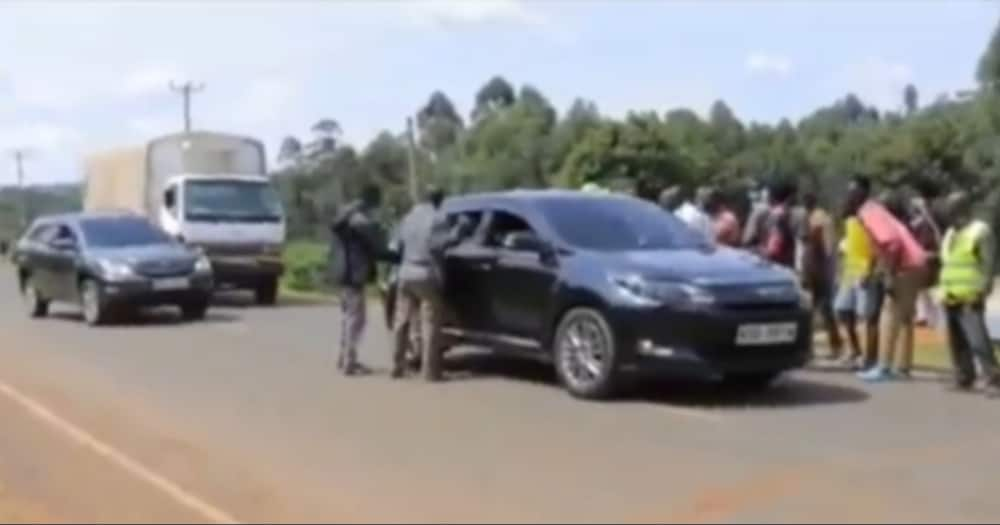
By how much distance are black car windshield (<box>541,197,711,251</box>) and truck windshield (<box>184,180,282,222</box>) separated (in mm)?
14855

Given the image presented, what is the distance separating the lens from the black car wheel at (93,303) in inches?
981

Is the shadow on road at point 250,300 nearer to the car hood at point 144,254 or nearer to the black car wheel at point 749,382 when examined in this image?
the car hood at point 144,254

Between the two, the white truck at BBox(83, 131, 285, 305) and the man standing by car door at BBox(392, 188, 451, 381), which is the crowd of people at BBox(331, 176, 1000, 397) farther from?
the white truck at BBox(83, 131, 285, 305)

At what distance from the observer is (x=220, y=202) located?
30.7 metres

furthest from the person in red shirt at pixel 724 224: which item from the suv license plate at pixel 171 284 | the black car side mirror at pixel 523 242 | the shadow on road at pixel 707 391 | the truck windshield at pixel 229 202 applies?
the truck windshield at pixel 229 202

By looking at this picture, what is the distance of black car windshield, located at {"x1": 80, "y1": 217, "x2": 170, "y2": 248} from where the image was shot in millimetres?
26297

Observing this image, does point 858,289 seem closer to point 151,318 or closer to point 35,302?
point 151,318

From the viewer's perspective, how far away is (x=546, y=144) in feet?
243

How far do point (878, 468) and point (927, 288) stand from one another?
5.59 metres

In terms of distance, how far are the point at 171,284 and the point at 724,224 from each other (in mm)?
8946

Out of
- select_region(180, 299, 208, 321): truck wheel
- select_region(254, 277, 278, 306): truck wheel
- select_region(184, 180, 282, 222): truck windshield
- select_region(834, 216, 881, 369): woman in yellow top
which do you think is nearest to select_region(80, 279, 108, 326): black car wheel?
select_region(180, 299, 208, 321): truck wheel

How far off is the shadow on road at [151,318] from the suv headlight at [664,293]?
11.3m

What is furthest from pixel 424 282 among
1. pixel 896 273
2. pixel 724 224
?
pixel 724 224

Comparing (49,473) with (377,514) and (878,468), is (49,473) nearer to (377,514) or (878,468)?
(377,514)
